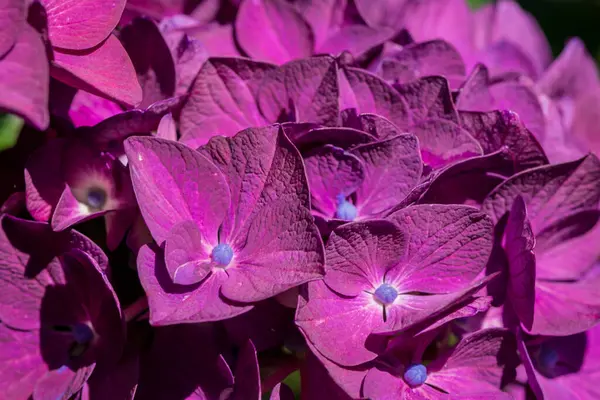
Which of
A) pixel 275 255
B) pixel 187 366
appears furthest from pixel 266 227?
pixel 187 366

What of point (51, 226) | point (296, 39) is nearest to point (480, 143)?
point (296, 39)

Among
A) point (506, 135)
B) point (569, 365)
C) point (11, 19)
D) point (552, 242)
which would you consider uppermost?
point (11, 19)

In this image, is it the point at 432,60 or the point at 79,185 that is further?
the point at 432,60

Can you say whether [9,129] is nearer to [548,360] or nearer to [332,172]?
[332,172]

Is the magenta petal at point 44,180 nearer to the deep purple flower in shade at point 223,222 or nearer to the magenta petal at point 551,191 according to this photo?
the deep purple flower in shade at point 223,222

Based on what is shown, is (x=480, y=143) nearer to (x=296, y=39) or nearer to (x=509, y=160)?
(x=509, y=160)

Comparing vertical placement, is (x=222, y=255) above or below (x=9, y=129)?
above

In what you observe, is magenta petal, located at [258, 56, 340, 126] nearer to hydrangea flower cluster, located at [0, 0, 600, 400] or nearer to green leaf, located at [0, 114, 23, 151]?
hydrangea flower cluster, located at [0, 0, 600, 400]
